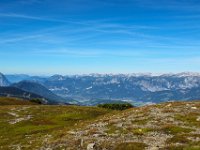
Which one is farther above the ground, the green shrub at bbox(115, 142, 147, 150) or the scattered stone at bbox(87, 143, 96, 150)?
the green shrub at bbox(115, 142, 147, 150)

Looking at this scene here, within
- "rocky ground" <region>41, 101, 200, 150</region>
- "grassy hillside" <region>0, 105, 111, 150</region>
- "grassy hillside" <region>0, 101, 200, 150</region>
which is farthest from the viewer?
"grassy hillside" <region>0, 105, 111, 150</region>

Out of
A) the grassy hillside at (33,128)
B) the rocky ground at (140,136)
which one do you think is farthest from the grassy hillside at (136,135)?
the grassy hillside at (33,128)

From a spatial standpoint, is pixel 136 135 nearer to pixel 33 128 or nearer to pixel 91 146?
pixel 91 146

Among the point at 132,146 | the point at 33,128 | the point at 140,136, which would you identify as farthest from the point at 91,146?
the point at 33,128

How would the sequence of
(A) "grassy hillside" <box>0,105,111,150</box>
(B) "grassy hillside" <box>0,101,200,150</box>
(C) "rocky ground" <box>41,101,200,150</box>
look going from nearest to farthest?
1. (C) "rocky ground" <box>41,101,200,150</box>
2. (B) "grassy hillside" <box>0,101,200,150</box>
3. (A) "grassy hillside" <box>0,105,111,150</box>

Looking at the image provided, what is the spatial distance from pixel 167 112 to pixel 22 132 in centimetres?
2729

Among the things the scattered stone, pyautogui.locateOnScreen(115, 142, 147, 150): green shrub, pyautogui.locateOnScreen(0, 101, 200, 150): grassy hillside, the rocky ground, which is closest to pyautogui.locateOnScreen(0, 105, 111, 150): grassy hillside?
pyautogui.locateOnScreen(0, 101, 200, 150): grassy hillside

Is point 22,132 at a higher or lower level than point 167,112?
lower

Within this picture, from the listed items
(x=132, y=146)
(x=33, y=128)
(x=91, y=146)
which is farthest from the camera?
(x=33, y=128)

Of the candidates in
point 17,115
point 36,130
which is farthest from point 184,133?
point 17,115

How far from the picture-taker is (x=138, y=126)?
48.7 metres

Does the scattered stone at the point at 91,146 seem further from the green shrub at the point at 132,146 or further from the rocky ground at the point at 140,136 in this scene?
the green shrub at the point at 132,146

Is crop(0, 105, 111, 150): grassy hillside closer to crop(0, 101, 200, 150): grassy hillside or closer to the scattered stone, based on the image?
crop(0, 101, 200, 150): grassy hillside

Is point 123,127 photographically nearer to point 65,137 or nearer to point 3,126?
point 65,137
